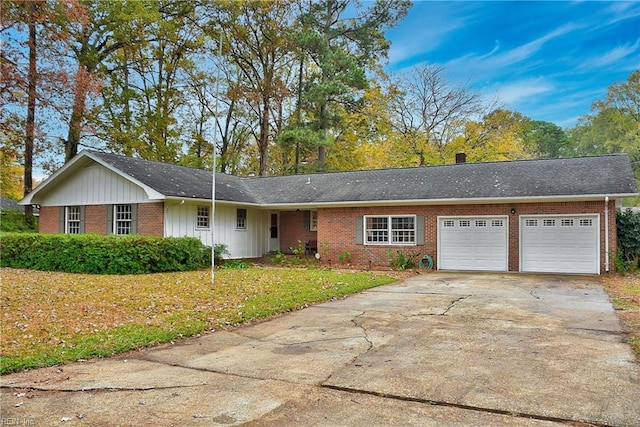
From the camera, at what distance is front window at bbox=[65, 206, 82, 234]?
17.8 m

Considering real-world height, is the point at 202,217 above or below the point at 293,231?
above

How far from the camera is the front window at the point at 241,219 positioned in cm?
1887

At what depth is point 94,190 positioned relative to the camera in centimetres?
1720

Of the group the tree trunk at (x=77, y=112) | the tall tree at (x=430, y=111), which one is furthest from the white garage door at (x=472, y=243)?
the tree trunk at (x=77, y=112)

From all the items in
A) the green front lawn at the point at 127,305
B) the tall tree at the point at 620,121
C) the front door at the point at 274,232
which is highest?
the tall tree at the point at 620,121

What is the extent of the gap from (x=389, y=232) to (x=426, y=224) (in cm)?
143

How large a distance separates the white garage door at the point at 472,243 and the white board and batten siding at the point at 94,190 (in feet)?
34.9

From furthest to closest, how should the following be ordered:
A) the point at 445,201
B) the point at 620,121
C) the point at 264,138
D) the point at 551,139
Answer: the point at 551,139 → the point at 620,121 → the point at 264,138 → the point at 445,201

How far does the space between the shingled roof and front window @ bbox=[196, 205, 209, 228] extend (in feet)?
2.31

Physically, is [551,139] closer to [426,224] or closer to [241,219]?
[426,224]

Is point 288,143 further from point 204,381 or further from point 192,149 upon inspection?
point 204,381

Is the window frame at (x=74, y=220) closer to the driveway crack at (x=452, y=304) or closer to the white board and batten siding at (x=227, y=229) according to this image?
the white board and batten siding at (x=227, y=229)

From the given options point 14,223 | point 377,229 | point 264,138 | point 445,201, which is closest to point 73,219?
point 14,223

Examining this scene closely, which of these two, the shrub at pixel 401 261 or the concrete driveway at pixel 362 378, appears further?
the shrub at pixel 401 261
